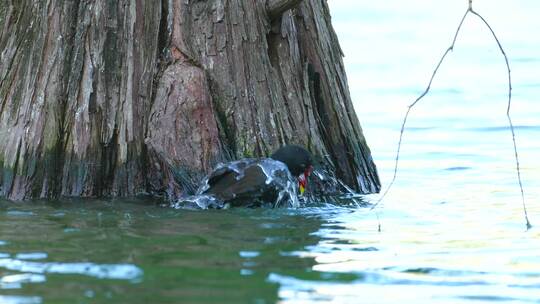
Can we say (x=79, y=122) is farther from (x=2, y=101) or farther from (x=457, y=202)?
(x=457, y=202)

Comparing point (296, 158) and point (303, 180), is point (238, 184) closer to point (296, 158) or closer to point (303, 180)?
point (296, 158)

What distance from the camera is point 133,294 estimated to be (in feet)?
25.2

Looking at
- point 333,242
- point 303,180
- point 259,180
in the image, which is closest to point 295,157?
point 259,180

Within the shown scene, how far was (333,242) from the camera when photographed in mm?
9477

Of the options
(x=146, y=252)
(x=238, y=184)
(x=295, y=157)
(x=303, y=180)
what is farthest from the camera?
(x=303, y=180)

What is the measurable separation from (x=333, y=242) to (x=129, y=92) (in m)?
2.38

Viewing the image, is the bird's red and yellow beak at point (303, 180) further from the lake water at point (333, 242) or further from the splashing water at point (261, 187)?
the lake water at point (333, 242)

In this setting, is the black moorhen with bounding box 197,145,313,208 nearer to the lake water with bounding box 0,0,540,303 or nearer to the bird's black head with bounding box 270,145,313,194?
the bird's black head with bounding box 270,145,313,194

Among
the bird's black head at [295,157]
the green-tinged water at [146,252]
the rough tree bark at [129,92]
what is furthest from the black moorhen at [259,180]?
the rough tree bark at [129,92]

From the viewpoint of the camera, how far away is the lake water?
789cm

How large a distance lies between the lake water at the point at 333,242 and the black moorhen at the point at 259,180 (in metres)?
0.15

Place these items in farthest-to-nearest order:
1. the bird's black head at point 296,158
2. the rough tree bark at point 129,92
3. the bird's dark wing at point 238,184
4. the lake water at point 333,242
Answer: the rough tree bark at point 129,92 → the bird's black head at point 296,158 → the bird's dark wing at point 238,184 → the lake water at point 333,242

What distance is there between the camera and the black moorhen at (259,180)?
1052 centimetres

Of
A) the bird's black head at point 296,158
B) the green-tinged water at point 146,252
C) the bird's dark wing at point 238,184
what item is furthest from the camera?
the bird's black head at point 296,158
